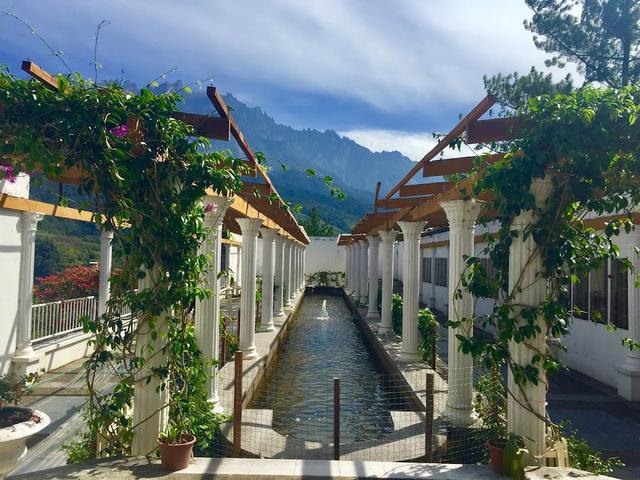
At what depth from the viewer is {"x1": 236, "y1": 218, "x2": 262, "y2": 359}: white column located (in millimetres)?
10461

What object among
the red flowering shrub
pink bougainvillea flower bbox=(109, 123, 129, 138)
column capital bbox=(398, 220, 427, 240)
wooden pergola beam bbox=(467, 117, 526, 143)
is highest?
wooden pergola beam bbox=(467, 117, 526, 143)

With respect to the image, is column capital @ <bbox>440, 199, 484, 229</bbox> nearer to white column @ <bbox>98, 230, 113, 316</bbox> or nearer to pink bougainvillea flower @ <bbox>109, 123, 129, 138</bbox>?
pink bougainvillea flower @ <bbox>109, 123, 129, 138</bbox>

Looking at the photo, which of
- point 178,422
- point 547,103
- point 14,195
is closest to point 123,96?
point 178,422

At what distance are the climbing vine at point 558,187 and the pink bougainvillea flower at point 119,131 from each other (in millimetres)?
3227

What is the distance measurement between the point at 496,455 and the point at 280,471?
6.46ft

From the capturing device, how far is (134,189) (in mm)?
4426

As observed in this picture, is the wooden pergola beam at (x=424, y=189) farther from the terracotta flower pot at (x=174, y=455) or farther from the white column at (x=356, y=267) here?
the white column at (x=356, y=267)

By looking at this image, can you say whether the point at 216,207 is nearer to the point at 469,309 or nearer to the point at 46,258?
the point at 469,309

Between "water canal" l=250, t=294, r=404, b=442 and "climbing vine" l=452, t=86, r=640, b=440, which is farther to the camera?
"water canal" l=250, t=294, r=404, b=442

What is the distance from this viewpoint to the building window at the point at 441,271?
21.0m

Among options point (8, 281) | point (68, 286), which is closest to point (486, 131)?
point (8, 281)

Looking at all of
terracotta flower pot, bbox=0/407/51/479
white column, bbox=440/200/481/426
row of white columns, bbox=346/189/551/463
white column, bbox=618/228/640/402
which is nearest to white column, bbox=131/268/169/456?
terracotta flower pot, bbox=0/407/51/479

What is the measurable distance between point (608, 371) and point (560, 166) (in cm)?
699

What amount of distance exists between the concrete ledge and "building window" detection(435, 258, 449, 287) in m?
16.8
